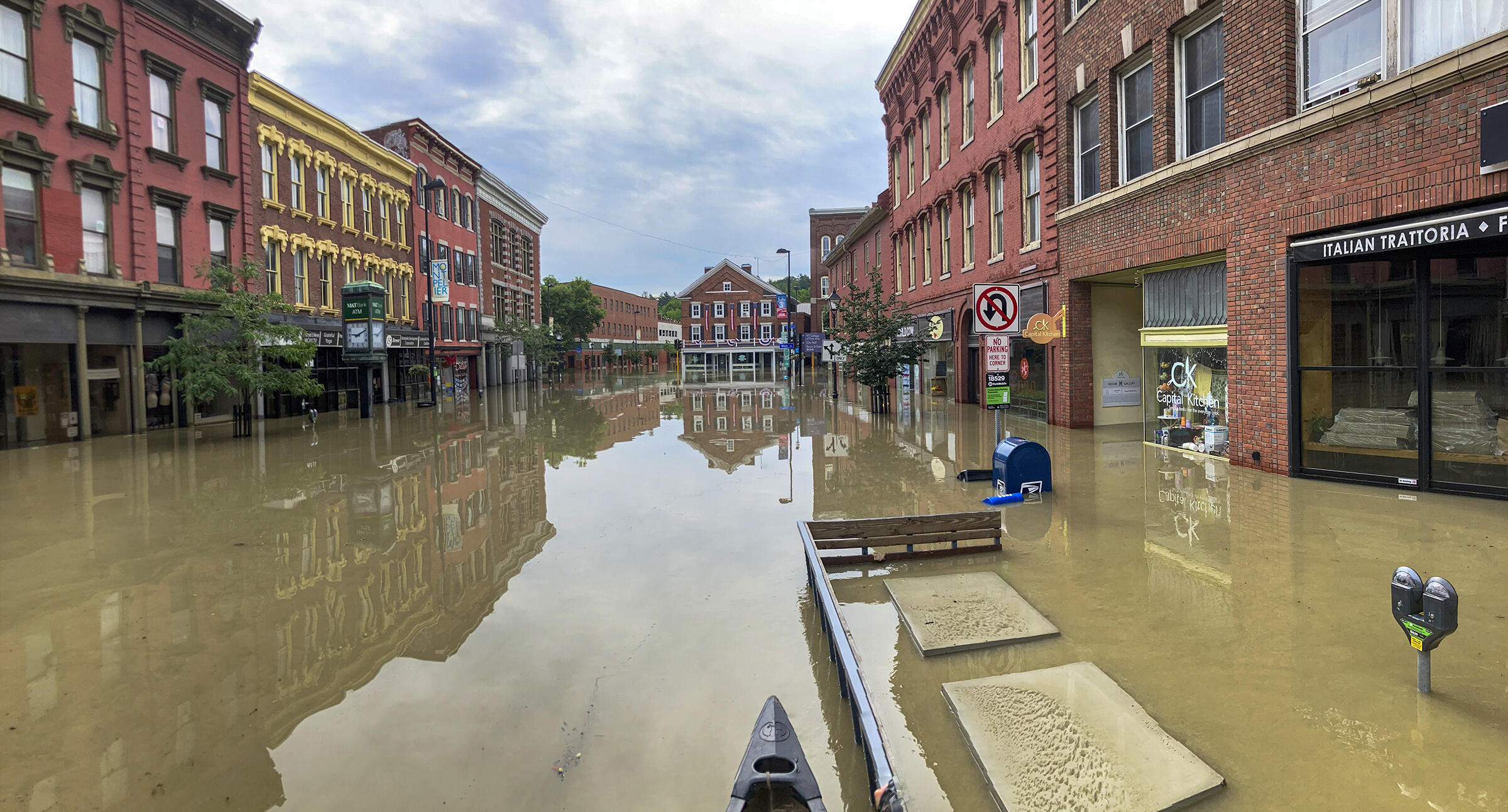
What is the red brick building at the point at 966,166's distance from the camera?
1931cm

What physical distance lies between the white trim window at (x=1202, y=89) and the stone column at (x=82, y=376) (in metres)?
25.6

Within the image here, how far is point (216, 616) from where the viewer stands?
6.39 m

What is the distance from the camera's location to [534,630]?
6.06 m

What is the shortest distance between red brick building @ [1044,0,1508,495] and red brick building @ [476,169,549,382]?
137 feet

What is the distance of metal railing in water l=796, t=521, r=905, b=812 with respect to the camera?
2959mm

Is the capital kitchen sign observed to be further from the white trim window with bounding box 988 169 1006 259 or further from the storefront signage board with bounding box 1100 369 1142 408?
the white trim window with bounding box 988 169 1006 259

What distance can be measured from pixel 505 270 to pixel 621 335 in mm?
49000

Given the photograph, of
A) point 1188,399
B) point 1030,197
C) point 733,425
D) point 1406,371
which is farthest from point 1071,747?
point 733,425

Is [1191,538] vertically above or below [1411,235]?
below

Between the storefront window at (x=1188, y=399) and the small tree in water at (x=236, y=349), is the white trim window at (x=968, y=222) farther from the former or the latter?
the small tree in water at (x=236, y=349)

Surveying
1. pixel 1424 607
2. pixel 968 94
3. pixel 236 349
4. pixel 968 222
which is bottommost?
pixel 1424 607

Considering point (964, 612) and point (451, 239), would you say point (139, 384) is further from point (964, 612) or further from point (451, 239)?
point (451, 239)

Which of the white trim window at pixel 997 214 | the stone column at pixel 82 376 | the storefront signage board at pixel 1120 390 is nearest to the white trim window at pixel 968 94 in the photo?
the white trim window at pixel 997 214

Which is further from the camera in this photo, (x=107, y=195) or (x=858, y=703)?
(x=107, y=195)
